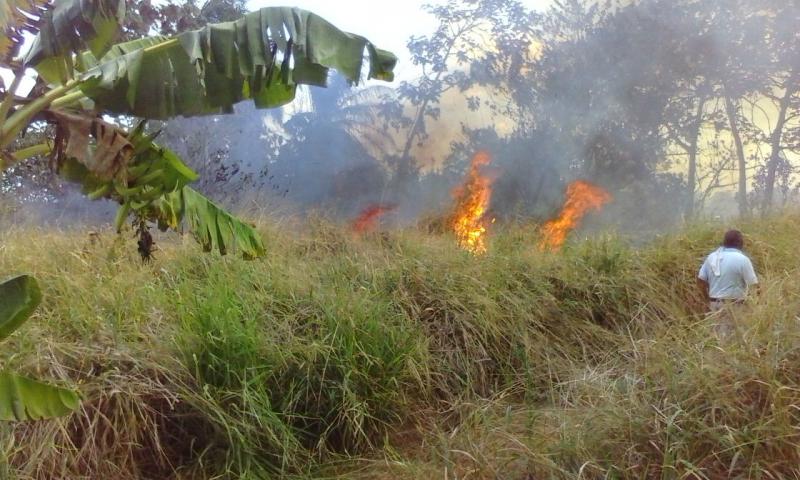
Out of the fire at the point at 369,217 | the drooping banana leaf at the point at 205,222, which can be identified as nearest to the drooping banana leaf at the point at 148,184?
the drooping banana leaf at the point at 205,222

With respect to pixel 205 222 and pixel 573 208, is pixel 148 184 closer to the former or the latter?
pixel 205 222

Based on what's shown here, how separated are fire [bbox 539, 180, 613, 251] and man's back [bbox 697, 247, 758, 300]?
2891 mm

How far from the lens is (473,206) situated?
10305mm

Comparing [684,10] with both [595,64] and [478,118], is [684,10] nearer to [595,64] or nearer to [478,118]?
[595,64]

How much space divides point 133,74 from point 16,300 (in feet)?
4.15

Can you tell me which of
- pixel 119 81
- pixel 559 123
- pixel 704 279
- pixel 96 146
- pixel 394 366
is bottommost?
pixel 394 366

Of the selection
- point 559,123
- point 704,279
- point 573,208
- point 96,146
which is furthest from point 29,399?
point 559,123

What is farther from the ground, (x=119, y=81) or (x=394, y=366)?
(x=119, y=81)

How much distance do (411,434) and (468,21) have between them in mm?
9002

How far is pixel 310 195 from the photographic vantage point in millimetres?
10992

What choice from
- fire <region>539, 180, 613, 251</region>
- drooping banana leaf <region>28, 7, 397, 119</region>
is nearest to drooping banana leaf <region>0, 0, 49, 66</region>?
drooping banana leaf <region>28, 7, 397, 119</region>

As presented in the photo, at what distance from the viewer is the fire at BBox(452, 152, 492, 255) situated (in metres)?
8.88

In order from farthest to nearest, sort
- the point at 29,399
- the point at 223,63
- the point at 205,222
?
the point at 205,222 < the point at 223,63 < the point at 29,399

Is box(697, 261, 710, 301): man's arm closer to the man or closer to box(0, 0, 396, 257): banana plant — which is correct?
the man
